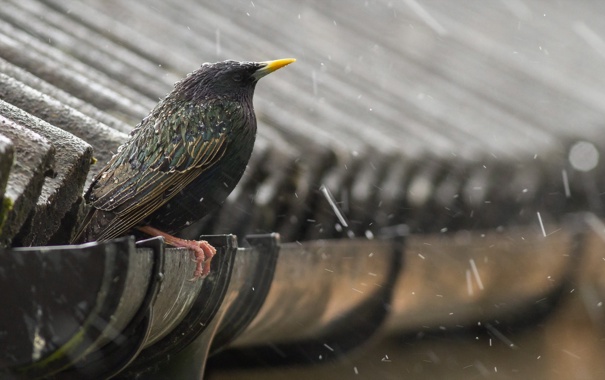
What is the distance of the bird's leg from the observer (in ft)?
8.13

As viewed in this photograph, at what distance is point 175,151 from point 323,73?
117 inches

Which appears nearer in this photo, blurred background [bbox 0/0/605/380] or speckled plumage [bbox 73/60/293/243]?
speckled plumage [bbox 73/60/293/243]

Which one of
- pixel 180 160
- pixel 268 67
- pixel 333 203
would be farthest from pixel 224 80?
pixel 333 203

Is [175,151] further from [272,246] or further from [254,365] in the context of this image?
[254,365]

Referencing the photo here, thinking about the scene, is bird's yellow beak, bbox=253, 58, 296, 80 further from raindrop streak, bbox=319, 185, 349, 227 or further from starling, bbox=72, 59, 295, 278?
raindrop streak, bbox=319, 185, 349, 227

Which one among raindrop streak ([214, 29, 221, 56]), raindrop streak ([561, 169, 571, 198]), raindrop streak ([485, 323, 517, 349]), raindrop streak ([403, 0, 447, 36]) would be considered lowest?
raindrop streak ([485, 323, 517, 349])

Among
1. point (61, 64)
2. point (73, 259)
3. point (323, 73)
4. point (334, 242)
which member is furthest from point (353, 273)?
point (73, 259)

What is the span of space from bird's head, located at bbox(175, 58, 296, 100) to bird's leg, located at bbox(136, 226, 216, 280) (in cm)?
40

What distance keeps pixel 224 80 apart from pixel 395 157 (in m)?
1.30

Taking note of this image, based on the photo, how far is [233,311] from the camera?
120 inches

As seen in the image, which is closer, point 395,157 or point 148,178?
point 148,178

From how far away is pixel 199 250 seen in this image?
2.54 meters

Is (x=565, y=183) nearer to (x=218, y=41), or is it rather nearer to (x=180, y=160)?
(x=218, y=41)

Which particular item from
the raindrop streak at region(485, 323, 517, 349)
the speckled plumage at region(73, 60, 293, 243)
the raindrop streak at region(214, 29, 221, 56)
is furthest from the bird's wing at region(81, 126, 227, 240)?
the raindrop streak at region(485, 323, 517, 349)
